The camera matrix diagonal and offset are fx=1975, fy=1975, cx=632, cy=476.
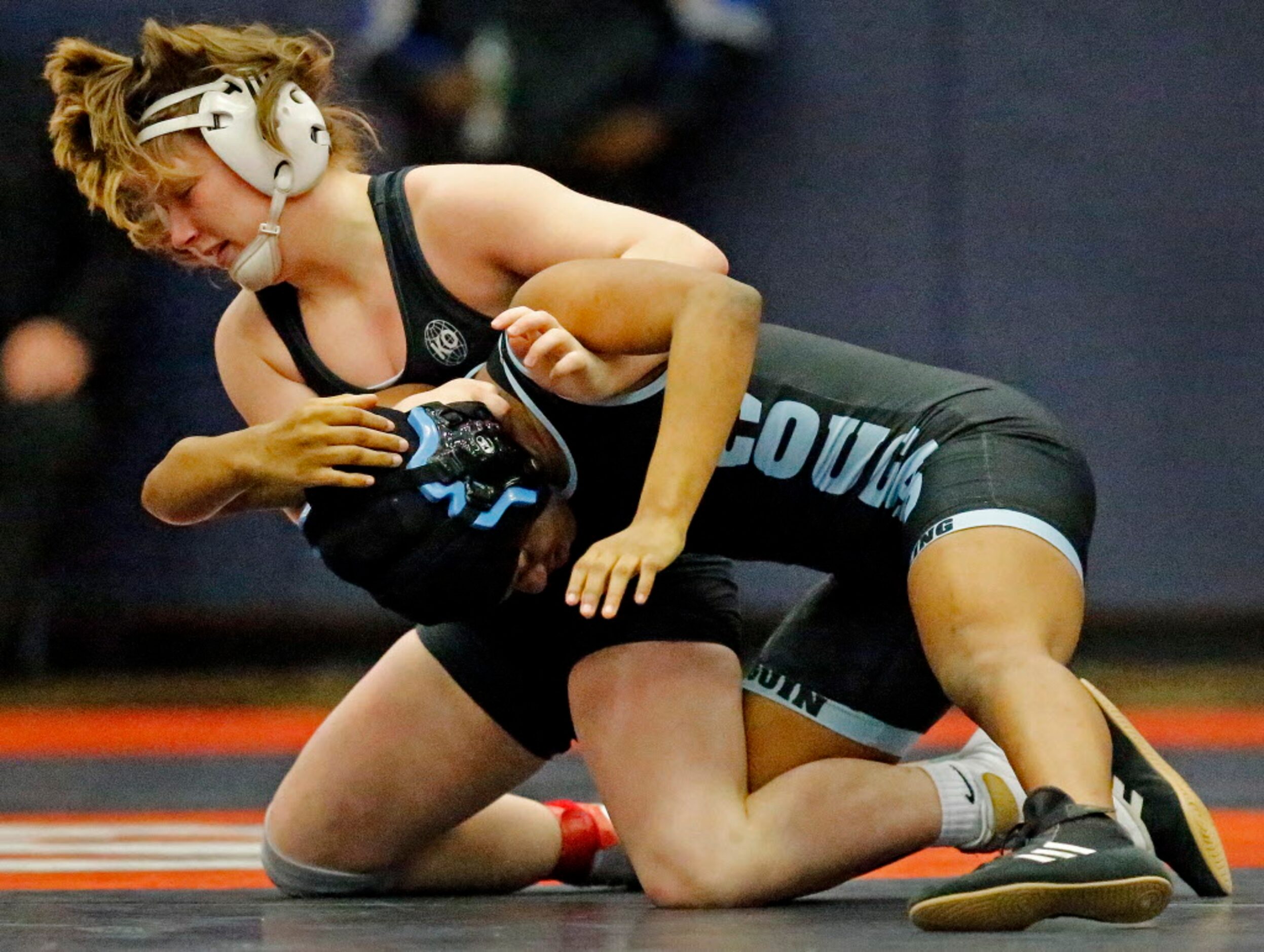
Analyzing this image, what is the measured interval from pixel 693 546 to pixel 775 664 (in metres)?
0.23

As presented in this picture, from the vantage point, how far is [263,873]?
117 inches

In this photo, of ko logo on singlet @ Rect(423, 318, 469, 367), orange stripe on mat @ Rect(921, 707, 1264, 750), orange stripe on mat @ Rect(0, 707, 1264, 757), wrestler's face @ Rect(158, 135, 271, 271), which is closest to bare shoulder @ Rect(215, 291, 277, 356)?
wrestler's face @ Rect(158, 135, 271, 271)

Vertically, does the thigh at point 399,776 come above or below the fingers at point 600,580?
below

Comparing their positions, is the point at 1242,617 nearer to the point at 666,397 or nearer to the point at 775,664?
the point at 775,664

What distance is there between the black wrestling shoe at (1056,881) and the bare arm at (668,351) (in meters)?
0.44

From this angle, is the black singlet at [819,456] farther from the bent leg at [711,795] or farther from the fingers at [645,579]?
the fingers at [645,579]

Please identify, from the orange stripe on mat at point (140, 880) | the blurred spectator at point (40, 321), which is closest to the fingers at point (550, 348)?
the orange stripe on mat at point (140, 880)

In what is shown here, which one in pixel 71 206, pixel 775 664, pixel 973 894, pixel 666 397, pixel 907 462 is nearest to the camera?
pixel 973 894

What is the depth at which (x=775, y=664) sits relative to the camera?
2635mm

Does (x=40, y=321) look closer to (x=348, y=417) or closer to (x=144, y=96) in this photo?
(x=144, y=96)

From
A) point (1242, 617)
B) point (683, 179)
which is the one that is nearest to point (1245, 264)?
point (1242, 617)

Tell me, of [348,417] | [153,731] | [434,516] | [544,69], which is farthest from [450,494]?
[544,69]

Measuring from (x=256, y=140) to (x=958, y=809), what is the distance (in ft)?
3.98

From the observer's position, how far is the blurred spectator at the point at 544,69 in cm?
559
